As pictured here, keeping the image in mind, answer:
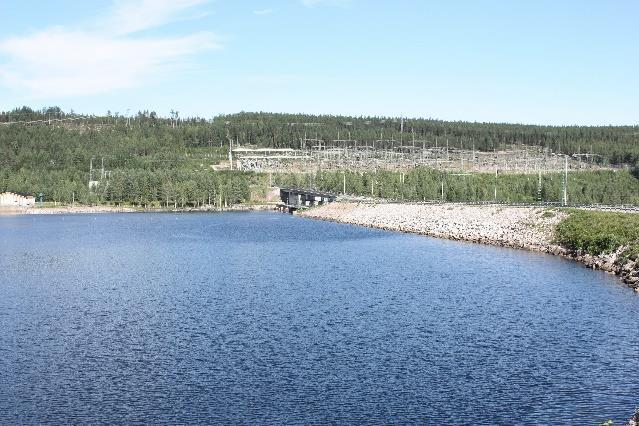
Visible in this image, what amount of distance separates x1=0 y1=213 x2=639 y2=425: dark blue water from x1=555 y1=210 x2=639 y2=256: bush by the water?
11.9ft

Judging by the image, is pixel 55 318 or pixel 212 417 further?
pixel 55 318

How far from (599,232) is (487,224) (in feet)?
86.7

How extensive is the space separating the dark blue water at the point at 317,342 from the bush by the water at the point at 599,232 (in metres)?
3.61

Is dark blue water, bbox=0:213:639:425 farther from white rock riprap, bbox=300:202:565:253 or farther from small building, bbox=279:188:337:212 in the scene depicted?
small building, bbox=279:188:337:212

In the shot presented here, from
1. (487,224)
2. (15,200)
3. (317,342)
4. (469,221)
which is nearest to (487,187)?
(469,221)

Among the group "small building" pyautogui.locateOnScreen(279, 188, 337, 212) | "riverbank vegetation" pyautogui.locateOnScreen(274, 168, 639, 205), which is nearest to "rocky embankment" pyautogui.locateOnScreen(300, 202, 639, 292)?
"riverbank vegetation" pyautogui.locateOnScreen(274, 168, 639, 205)

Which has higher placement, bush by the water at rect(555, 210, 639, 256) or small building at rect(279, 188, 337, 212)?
bush by the water at rect(555, 210, 639, 256)

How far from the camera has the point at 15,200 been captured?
17550 cm

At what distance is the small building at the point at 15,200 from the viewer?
174250mm

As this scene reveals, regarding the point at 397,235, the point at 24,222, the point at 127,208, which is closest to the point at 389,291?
the point at 397,235

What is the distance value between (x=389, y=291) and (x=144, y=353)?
70.7ft

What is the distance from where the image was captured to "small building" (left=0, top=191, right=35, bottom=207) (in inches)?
6860

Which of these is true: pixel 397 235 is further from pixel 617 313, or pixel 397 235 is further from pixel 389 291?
pixel 617 313

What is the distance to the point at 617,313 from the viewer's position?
4309cm
